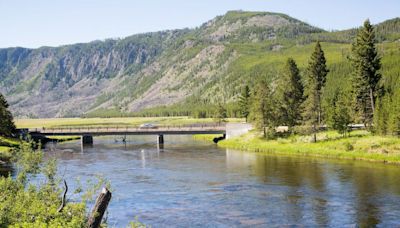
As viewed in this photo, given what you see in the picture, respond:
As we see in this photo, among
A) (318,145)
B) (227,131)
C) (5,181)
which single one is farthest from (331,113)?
(5,181)

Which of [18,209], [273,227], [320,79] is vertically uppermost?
[320,79]

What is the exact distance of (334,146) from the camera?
307ft

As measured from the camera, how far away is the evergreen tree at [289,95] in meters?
114

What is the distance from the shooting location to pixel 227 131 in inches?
5167

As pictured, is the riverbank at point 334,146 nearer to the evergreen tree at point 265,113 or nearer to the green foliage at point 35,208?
the evergreen tree at point 265,113

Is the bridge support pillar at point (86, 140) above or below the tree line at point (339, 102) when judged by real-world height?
below

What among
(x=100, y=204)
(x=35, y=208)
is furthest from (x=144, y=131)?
(x=100, y=204)

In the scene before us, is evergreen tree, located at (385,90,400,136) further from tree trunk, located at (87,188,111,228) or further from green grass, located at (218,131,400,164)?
tree trunk, located at (87,188,111,228)

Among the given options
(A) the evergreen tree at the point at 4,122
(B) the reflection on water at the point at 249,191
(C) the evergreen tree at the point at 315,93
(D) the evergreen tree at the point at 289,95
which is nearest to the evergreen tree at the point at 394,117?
(B) the reflection on water at the point at 249,191

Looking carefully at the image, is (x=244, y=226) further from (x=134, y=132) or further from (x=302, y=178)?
(x=134, y=132)

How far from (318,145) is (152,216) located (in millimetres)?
55820

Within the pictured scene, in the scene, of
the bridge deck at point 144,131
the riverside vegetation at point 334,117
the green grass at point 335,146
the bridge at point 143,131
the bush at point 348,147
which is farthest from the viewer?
the bridge at point 143,131

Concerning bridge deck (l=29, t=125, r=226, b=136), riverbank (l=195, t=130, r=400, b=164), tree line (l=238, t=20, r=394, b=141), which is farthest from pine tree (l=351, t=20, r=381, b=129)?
bridge deck (l=29, t=125, r=226, b=136)

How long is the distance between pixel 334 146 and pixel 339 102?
1944 cm
